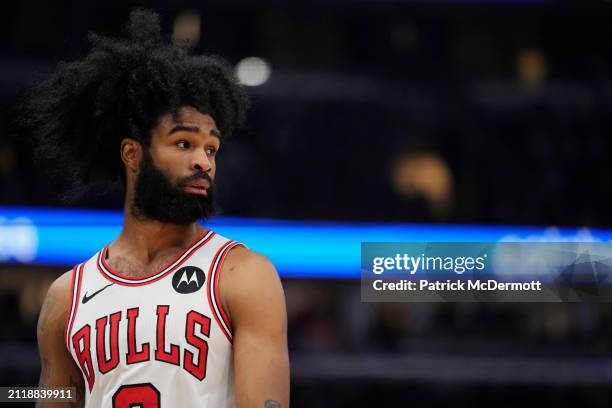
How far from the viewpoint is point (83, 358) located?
293 cm

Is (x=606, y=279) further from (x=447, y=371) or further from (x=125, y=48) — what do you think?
(x=447, y=371)

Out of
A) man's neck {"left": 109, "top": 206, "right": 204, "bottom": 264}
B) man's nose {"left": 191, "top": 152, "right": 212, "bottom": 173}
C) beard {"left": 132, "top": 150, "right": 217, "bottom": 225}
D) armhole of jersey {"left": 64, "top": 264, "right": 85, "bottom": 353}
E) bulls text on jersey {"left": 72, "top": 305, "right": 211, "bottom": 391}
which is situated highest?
man's nose {"left": 191, "top": 152, "right": 212, "bottom": 173}

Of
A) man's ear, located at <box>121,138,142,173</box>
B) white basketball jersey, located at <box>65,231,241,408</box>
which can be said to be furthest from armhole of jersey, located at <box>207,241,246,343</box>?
man's ear, located at <box>121,138,142,173</box>

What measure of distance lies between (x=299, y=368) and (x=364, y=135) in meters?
4.35

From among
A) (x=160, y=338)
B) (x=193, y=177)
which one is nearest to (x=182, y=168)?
(x=193, y=177)

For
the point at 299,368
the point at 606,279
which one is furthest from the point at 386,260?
the point at 299,368

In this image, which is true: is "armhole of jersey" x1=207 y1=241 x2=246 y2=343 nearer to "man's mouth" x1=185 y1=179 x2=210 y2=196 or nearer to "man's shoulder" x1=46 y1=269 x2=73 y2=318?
"man's mouth" x1=185 y1=179 x2=210 y2=196

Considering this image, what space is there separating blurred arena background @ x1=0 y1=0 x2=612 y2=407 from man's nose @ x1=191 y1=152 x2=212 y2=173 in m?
8.01

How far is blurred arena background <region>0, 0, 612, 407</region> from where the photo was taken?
1077 cm

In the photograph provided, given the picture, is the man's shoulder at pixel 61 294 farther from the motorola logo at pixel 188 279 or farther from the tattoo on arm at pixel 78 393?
the motorola logo at pixel 188 279

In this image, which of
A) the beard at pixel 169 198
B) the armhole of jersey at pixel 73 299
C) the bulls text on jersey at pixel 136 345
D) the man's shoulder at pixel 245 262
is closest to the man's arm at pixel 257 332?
the man's shoulder at pixel 245 262

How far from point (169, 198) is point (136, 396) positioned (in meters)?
0.67

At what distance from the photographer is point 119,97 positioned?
126 inches

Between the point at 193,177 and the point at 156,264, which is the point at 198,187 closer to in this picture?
the point at 193,177
